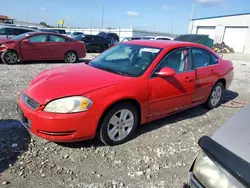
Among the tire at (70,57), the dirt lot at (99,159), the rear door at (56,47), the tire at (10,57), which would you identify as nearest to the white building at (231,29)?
the tire at (70,57)

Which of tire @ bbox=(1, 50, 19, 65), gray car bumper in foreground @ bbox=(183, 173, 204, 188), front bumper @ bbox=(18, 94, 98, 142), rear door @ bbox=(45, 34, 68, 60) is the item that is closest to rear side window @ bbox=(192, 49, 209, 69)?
front bumper @ bbox=(18, 94, 98, 142)

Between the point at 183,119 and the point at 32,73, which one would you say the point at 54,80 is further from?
the point at 32,73

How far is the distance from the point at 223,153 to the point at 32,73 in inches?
293

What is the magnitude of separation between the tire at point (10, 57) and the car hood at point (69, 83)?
6487 mm

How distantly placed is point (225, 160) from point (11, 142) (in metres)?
2.95

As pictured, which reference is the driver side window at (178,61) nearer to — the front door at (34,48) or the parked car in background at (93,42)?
the front door at (34,48)

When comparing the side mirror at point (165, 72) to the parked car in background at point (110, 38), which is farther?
the parked car in background at point (110, 38)

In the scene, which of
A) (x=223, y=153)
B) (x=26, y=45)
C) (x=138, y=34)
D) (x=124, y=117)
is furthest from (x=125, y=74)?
(x=138, y=34)

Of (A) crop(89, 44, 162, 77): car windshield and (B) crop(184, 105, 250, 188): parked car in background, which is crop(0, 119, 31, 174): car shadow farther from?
(B) crop(184, 105, 250, 188): parked car in background

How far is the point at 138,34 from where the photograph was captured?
132 ft

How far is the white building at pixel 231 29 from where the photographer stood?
29438 millimetres

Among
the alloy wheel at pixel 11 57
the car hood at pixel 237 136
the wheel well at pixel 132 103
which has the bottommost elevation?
the alloy wheel at pixel 11 57

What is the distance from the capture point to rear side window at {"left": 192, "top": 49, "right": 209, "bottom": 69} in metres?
4.42

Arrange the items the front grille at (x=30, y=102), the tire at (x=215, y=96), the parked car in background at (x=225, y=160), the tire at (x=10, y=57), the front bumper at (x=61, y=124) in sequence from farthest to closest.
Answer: the tire at (x=10, y=57) → the tire at (x=215, y=96) → the front grille at (x=30, y=102) → the front bumper at (x=61, y=124) → the parked car in background at (x=225, y=160)
